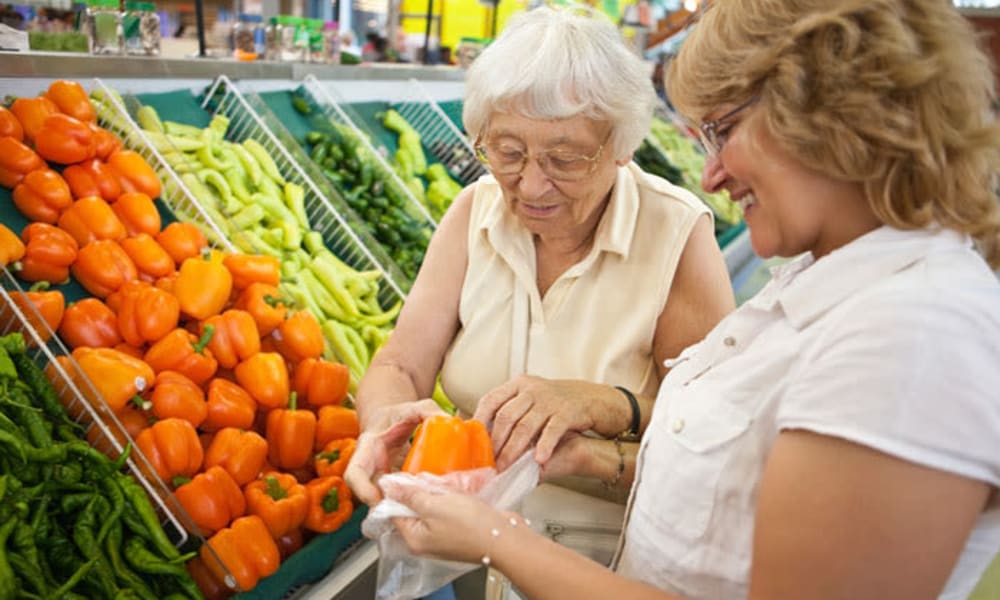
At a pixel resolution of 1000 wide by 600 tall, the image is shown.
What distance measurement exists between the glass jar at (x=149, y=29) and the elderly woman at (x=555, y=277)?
1.78 metres

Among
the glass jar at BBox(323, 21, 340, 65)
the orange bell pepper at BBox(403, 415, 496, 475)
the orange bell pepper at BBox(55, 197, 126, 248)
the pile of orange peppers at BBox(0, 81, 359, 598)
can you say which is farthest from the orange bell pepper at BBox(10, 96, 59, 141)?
the glass jar at BBox(323, 21, 340, 65)

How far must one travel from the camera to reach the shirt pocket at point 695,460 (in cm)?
109

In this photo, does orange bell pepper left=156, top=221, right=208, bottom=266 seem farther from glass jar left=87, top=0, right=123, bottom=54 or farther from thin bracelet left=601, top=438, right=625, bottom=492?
thin bracelet left=601, top=438, right=625, bottom=492

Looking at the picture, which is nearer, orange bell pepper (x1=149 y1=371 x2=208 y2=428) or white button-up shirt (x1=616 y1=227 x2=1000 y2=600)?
white button-up shirt (x1=616 y1=227 x2=1000 y2=600)

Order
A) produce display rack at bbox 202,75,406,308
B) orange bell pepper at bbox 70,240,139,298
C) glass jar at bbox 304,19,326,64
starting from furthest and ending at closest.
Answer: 1. glass jar at bbox 304,19,326,64
2. produce display rack at bbox 202,75,406,308
3. orange bell pepper at bbox 70,240,139,298

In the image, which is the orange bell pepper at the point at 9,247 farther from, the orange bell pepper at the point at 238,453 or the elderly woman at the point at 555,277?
the elderly woman at the point at 555,277

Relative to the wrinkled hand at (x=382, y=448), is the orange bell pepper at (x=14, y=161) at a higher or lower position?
higher

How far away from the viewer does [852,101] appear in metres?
0.92

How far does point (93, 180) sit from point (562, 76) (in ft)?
4.95

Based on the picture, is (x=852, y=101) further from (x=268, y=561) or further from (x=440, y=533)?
(x=268, y=561)

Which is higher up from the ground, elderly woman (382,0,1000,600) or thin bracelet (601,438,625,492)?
elderly woman (382,0,1000,600)

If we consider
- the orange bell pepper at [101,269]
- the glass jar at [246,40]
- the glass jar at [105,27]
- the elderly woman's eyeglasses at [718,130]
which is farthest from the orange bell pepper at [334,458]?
the glass jar at [246,40]

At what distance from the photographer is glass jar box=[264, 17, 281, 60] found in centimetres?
398

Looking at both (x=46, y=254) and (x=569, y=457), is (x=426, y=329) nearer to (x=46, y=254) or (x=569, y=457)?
(x=569, y=457)
